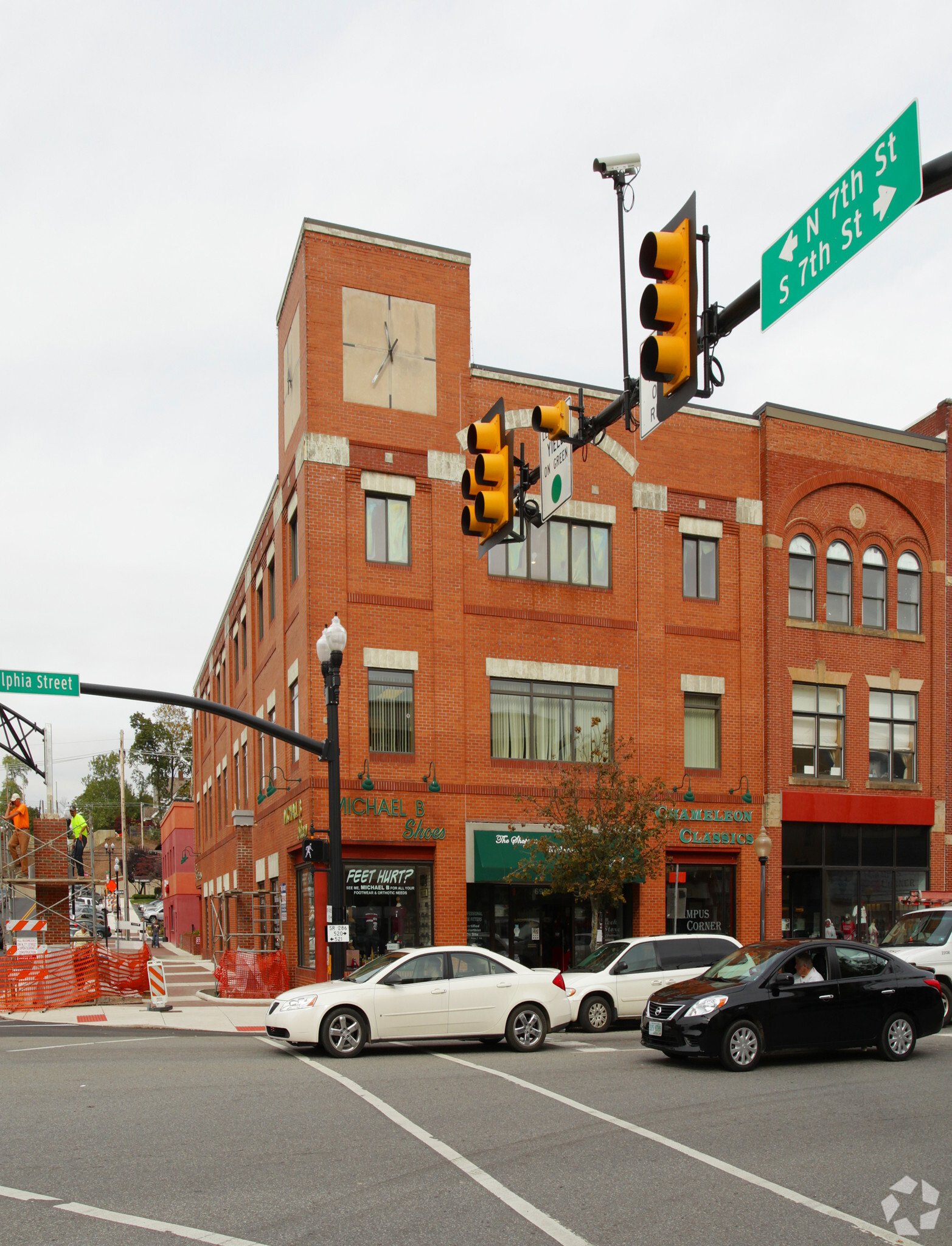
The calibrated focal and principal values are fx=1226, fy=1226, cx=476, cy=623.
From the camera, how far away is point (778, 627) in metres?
30.1

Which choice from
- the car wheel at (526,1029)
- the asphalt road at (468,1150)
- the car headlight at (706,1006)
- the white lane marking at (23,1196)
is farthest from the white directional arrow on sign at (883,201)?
the car wheel at (526,1029)

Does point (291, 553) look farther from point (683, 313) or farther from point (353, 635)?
point (683, 313)

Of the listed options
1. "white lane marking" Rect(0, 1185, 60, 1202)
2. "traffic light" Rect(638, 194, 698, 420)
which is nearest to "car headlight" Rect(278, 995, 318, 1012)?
"white lane marking" Rect(0, 1185, 60, 1202)

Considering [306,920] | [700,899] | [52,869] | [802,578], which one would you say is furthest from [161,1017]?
[802,578]

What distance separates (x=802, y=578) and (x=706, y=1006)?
1861 cm

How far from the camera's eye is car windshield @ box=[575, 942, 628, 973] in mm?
19656

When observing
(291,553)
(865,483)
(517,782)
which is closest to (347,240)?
(291,553)

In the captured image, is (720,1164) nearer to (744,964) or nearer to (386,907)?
(744,964)

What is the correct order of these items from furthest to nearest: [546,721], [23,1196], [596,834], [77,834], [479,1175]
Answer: [77,834]
[546,721]
[596,834]
[479,1175]
[23,1196]

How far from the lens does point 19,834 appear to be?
34.5 meters

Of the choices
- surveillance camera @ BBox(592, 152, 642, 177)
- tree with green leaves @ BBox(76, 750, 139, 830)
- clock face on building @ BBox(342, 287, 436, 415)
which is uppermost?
clock face on building @ BBox(342, 287, 436, 415)

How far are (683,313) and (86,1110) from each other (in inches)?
344

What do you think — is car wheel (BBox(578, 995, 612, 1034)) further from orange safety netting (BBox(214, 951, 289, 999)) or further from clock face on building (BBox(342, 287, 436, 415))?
clock face on building (BBox(342, 287, 436, 415))

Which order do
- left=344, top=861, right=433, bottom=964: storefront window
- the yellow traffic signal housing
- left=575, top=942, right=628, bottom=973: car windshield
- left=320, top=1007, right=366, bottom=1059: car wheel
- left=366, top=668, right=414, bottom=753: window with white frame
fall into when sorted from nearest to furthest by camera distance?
the yellow traffic signal housing
left=320, top=1007, right=366, bottom=1059: car wheel
left=575, top=942, right=628, bottom=973: car windshield
left=344, top=861, right=433, bottom=964: storefront window
left=366, top=668, right=414, bottom=753: window with white frame
